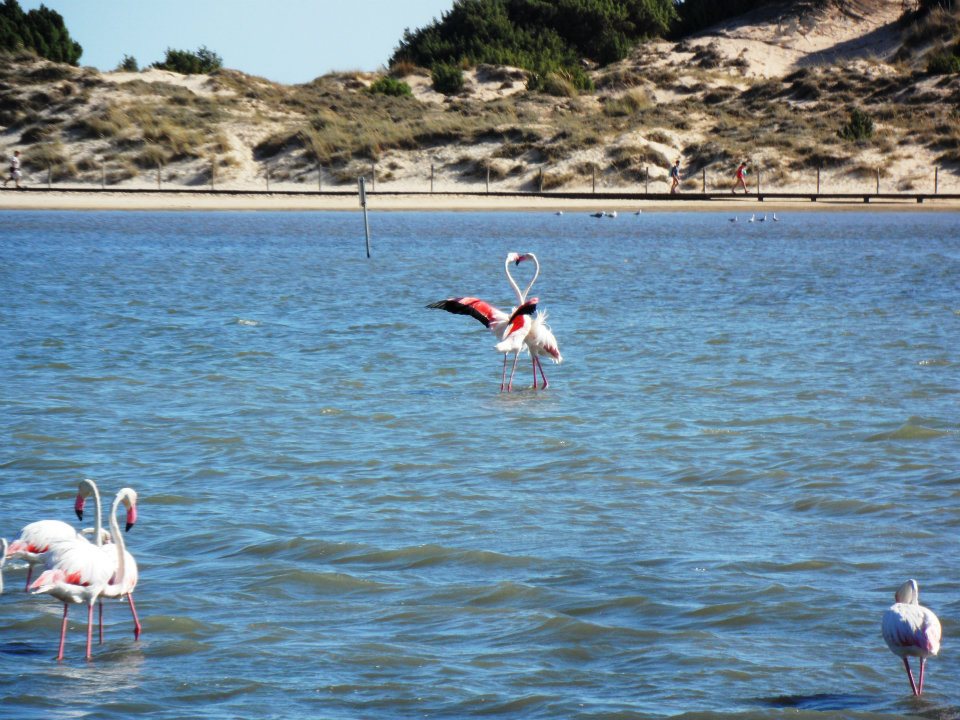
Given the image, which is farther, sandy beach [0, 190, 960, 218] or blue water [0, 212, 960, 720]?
sandy beach [0, 190, 960, 218]

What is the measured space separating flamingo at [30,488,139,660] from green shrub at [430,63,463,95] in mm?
69290

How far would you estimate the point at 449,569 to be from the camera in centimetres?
816

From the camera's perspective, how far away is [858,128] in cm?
5703

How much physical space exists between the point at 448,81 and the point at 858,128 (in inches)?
1008

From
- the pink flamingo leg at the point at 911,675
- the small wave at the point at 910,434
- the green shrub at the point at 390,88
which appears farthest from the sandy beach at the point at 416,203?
the pink flamingo leg at the point at 911,675

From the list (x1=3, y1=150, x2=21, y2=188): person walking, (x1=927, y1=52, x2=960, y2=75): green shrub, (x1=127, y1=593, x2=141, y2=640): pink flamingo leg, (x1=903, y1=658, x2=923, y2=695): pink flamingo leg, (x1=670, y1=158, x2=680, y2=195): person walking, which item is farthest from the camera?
(x1=927, y1=52, x2=960, y2=75): green shrub

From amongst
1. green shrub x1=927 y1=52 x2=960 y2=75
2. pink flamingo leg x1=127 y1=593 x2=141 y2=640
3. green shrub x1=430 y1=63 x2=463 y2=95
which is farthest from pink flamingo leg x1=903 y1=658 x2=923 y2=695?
green shrub x1=430 y1=63 x2=463 y2=95

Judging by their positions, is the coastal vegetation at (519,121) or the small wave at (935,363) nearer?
A: the small wave at (935,363)

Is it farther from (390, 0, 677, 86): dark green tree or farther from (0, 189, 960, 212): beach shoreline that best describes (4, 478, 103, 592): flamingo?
(390, 0, 677, 86): dark green tree

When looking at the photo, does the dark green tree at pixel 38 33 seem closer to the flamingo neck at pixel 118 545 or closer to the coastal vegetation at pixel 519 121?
the coastal vegetation at pixel 519 121

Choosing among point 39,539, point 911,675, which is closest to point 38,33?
point 39,539

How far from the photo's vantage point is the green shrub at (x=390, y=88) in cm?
7331

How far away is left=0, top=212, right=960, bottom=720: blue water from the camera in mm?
6488

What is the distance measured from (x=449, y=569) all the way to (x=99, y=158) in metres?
56.6
